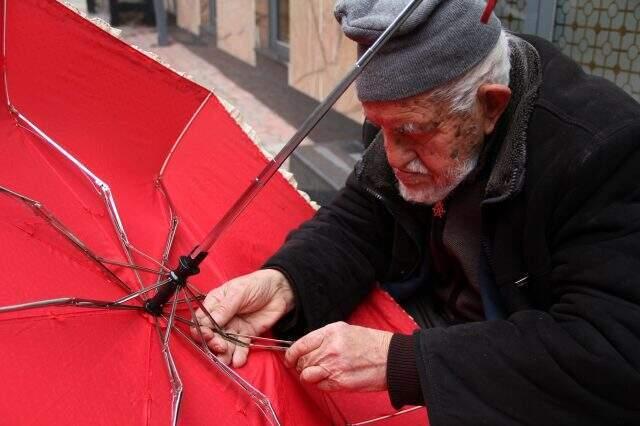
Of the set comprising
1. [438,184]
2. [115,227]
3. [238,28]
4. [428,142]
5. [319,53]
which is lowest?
[238,28]

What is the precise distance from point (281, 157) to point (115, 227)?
0.44 m

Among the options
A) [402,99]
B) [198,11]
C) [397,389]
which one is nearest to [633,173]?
[402,99]

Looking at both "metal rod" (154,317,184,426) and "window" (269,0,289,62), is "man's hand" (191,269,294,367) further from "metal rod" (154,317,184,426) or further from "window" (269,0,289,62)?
"window" (269,0,289,62)

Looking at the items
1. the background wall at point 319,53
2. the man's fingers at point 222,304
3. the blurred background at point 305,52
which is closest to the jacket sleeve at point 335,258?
the man's fingers at point 222,304

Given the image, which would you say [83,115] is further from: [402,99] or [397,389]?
[397,389]

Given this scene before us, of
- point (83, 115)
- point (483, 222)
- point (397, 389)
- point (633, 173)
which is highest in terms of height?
point (633, 173)

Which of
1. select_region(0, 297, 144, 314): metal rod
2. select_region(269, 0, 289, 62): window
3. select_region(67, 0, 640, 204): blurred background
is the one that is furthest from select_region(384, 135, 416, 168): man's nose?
select_region(269, 0, 289, 62): window

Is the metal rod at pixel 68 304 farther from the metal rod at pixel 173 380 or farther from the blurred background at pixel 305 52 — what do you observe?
the blurred background at pixel 305 52

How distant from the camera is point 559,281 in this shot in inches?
63.8

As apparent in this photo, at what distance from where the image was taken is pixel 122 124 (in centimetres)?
194

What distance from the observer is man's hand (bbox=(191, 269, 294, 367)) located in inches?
67.0

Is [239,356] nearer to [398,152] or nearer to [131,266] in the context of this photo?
[131,266]

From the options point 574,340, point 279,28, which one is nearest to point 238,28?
point 279,28

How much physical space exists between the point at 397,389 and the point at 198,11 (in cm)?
868
